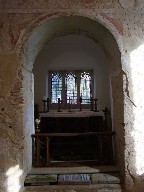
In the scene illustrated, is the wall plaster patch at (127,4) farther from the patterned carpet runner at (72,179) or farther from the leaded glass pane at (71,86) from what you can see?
the leaded glass pane at (71,86)

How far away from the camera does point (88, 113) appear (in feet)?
25.1

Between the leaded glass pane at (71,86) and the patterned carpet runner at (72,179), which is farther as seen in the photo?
the leaded glass pane at (71,86)

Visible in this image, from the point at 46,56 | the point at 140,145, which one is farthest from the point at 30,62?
the point at 46,56

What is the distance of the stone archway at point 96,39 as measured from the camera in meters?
4.30

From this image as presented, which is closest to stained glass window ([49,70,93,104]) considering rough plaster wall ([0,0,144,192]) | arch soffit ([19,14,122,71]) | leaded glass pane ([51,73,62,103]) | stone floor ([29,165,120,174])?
leaded glass pane ([51,73,62,103])

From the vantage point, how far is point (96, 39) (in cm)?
513

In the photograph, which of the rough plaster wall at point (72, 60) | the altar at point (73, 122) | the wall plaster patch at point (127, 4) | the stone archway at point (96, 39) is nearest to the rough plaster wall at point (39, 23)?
the wall plaster patch at point (127, 4)

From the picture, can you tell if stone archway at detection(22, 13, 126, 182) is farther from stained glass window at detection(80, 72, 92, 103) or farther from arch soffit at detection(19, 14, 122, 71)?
stained glass window at detection(80, 72, 92, 103)

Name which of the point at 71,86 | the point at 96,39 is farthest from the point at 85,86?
the point at 96,39

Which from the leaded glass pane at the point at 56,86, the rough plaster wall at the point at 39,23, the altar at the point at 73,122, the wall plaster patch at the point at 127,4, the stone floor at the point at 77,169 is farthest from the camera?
the leaded glass pane at the point at 56,86

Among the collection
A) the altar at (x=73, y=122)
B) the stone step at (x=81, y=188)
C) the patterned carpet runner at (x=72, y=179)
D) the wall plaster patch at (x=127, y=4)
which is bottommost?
A: the stone step at (x=81, y=188)

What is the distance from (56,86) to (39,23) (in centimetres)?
476

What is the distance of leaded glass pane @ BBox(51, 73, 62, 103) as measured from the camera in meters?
8.84

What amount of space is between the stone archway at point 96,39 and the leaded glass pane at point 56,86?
3.81 m
